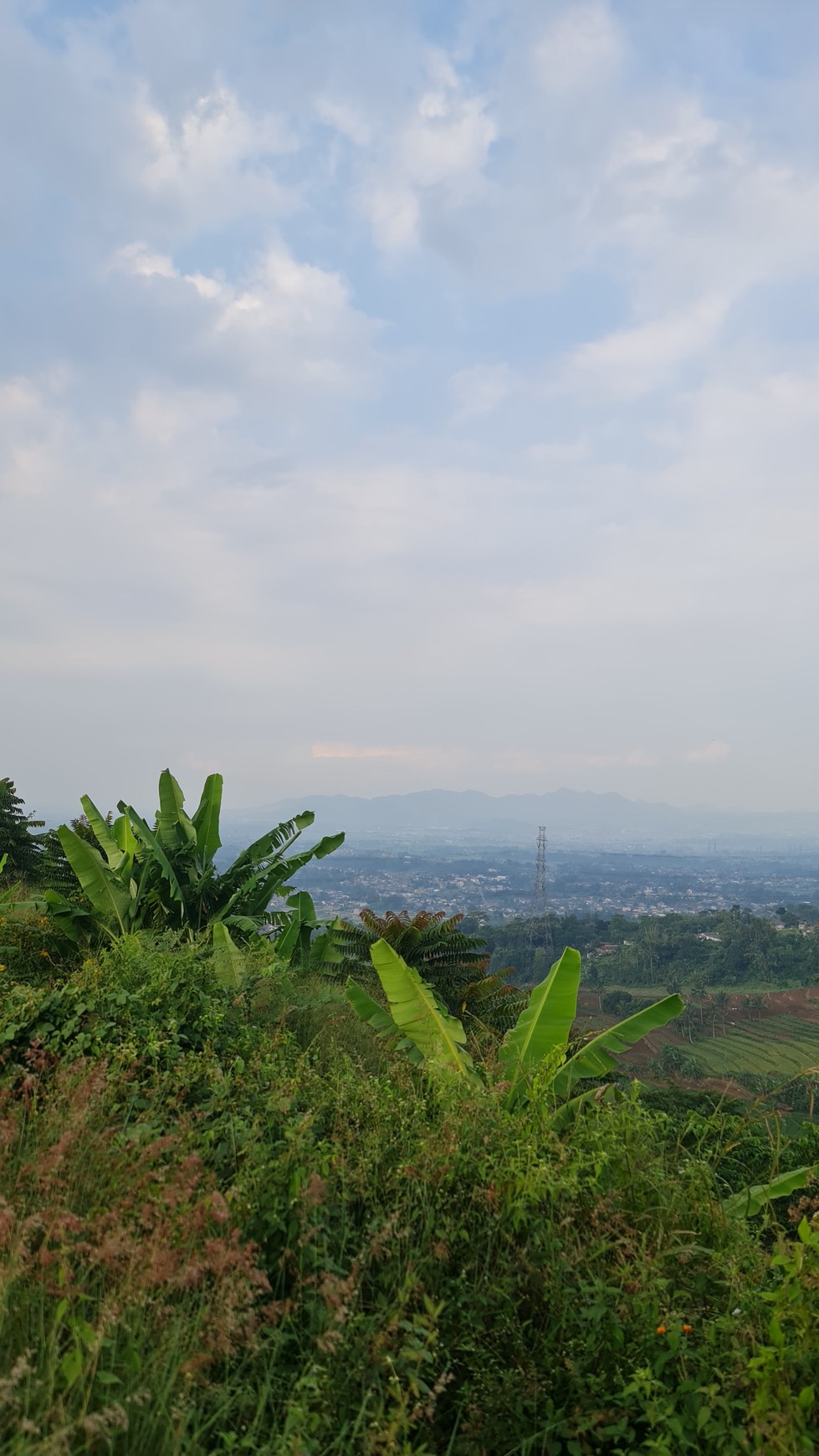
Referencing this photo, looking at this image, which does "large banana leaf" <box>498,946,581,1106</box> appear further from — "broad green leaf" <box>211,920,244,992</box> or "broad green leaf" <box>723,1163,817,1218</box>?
"broad green leaf" <box>211,920,244,992</box>

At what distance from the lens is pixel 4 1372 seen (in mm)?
1940

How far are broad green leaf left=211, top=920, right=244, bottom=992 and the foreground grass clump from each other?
179 cm

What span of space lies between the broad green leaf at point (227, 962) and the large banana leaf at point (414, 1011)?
3.52 ft

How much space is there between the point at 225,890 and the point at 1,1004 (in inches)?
186

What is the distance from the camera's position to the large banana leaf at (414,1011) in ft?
17.2

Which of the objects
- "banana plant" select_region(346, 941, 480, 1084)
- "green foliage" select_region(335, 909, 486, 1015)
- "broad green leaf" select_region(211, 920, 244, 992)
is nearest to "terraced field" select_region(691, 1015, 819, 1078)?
"green foliage" select_region(335, 909, 486, 1015)

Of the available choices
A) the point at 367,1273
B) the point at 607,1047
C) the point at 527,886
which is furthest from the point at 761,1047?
the point at 527,886

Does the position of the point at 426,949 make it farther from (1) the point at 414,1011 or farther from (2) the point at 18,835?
(2) the point at 18,835

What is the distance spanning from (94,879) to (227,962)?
95.1 inches

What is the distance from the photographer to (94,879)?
740 cm

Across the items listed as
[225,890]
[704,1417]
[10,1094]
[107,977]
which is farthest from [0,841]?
[704,1417]

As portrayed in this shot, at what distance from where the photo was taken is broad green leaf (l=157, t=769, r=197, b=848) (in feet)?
28.4

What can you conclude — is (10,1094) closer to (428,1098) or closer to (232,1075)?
(232,1075)

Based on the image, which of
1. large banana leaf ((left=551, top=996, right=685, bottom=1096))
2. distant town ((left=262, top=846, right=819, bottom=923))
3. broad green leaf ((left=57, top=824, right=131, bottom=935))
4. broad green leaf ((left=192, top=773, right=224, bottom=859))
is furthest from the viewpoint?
distant town ((left=262, top=846, right=819, bottom=923))
